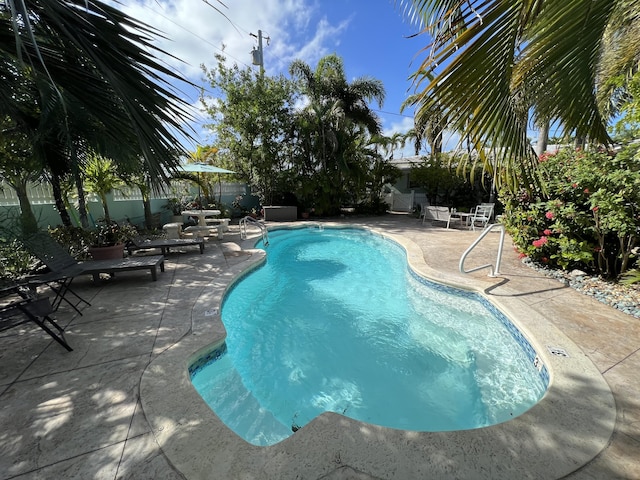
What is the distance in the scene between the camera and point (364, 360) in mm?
4016

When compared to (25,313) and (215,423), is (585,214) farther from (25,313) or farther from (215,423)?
(25,313)

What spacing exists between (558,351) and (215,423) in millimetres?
3586

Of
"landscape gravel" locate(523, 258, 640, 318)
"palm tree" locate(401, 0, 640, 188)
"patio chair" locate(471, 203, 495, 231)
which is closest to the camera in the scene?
"palm tree" locate(401, 0, 640, 188)

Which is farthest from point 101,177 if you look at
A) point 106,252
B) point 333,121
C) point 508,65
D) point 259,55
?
point 259,55

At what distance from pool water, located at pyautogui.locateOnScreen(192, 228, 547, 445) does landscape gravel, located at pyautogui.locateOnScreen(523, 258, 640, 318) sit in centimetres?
163

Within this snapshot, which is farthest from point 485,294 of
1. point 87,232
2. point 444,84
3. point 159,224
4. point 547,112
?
point 159,224

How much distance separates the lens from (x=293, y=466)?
72.6 inches

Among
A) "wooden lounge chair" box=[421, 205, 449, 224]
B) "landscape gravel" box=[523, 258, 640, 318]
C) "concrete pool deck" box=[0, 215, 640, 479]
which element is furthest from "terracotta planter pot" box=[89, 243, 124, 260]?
"wooden lounge chair" box=[421, 205, 449, 224]

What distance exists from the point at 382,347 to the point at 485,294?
2035 mm

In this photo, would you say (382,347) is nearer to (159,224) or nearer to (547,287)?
(547,287)

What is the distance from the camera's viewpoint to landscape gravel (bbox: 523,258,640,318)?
3.97 meters

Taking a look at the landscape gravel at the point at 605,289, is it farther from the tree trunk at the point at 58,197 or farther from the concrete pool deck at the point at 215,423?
the tree trunk at the point at 58,197

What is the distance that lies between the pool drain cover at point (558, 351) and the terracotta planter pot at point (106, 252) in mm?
8031

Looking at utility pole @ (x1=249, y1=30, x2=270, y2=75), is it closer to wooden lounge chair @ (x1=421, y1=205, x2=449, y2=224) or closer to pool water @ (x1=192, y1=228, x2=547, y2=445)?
wooden lounge chair @ (x1=421, y1=205, x2=449, y2=224)
